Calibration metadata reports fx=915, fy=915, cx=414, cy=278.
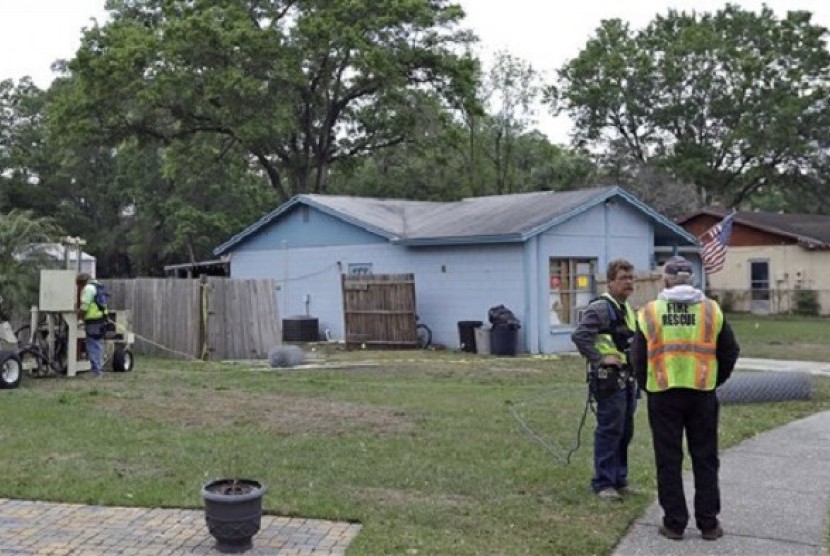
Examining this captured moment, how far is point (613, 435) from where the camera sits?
6.64 m

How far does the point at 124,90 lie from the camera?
3359 centimetres

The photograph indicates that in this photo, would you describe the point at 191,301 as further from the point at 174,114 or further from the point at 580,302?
the point at 174,114

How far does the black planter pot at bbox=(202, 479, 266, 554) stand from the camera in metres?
5.25

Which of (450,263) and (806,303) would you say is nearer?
(450,263)

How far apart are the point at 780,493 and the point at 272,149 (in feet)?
103

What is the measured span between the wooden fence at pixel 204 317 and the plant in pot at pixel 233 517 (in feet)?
45.8

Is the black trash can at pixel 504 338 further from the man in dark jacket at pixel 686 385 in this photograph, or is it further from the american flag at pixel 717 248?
the man in dark jacket at pixel 686 385

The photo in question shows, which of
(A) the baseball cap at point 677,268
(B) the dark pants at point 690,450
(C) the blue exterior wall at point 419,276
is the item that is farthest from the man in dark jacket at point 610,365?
(C) the blue exterior wall at point 419,276

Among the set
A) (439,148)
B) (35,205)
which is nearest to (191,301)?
(439,148)

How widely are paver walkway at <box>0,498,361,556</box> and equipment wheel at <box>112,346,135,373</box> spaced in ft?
31.3

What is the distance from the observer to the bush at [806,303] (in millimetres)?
34438

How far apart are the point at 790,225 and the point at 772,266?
2129mm

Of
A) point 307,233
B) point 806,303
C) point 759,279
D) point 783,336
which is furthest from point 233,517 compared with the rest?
point 759,279

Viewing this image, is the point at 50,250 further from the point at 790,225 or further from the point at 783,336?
the point at 790,225
